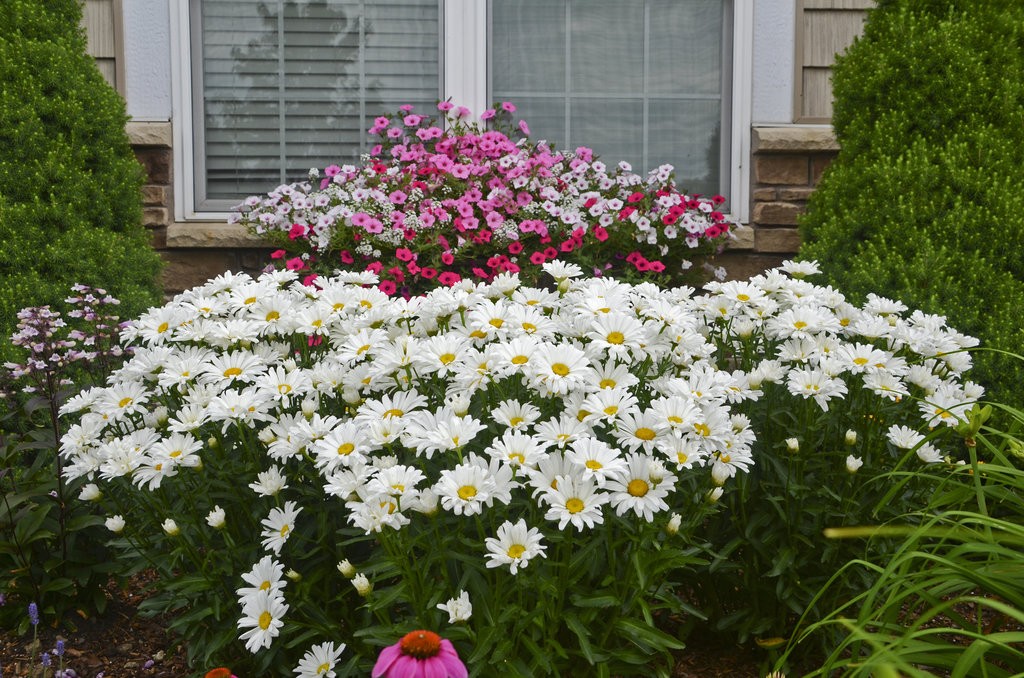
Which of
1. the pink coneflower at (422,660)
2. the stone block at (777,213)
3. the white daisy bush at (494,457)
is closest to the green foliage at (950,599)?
the white daisy bush at (494,457)

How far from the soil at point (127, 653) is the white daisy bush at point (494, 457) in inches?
4.5

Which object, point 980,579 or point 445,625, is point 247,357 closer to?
point 445,625

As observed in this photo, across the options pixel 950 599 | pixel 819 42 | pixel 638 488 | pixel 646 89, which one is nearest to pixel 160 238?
pixel 646 89

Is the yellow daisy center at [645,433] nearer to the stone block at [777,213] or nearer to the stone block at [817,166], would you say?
the stone block at [777,213]

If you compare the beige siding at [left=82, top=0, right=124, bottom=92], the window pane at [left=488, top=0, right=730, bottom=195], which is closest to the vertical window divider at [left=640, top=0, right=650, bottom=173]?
the window pane at [left=488, top=0, right=730, bottom=195]

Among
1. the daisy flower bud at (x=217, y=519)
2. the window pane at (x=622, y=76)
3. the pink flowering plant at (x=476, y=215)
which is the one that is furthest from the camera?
the window pane at (x=622, y=76)

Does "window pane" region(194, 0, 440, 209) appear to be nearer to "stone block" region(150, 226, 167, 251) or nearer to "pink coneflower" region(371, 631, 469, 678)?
"stone block" region(150, 226, 167, 251)

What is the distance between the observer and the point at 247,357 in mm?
1888

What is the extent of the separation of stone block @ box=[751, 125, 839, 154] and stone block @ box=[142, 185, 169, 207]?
3178 mm

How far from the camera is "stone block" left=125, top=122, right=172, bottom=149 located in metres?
4.59

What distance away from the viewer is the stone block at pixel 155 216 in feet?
15.3

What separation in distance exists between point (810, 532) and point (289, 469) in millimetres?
1130

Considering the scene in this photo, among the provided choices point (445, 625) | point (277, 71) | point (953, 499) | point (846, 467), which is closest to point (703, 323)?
point (846, 467)

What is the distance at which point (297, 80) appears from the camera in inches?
192
